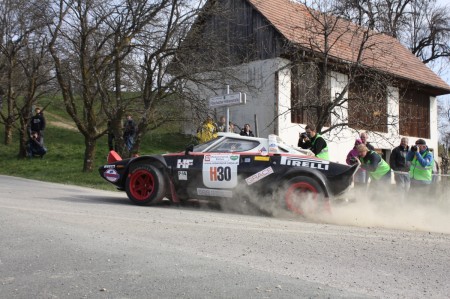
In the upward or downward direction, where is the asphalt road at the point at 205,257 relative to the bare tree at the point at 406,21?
downward

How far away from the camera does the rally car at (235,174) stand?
26.9ft

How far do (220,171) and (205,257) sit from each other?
3.59m

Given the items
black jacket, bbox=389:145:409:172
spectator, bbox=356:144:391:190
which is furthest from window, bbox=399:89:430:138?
spectator, bbox=356:144:391:190

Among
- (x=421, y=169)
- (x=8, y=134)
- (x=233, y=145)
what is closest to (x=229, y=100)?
(x=233, y=145)

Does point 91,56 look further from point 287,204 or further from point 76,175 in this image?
point 287,204

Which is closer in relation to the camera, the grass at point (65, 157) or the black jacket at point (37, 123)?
the grass at point (65, 157)

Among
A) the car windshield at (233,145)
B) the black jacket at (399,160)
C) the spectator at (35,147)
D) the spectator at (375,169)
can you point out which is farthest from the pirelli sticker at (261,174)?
the spectator at (35,147)

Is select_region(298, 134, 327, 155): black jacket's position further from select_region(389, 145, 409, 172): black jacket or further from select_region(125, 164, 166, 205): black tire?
select_region(125, 164, 166, 205): black tire

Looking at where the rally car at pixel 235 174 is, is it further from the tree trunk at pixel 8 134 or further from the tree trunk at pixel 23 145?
the tree trunk at pixel 8 134

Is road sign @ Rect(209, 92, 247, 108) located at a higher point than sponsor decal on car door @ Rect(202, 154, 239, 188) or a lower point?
higher

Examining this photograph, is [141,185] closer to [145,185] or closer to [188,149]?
[145,185]

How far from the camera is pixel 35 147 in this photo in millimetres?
19094

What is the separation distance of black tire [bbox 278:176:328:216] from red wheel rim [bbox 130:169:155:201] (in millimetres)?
2541

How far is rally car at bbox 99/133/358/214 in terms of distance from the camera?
26.9 feet
